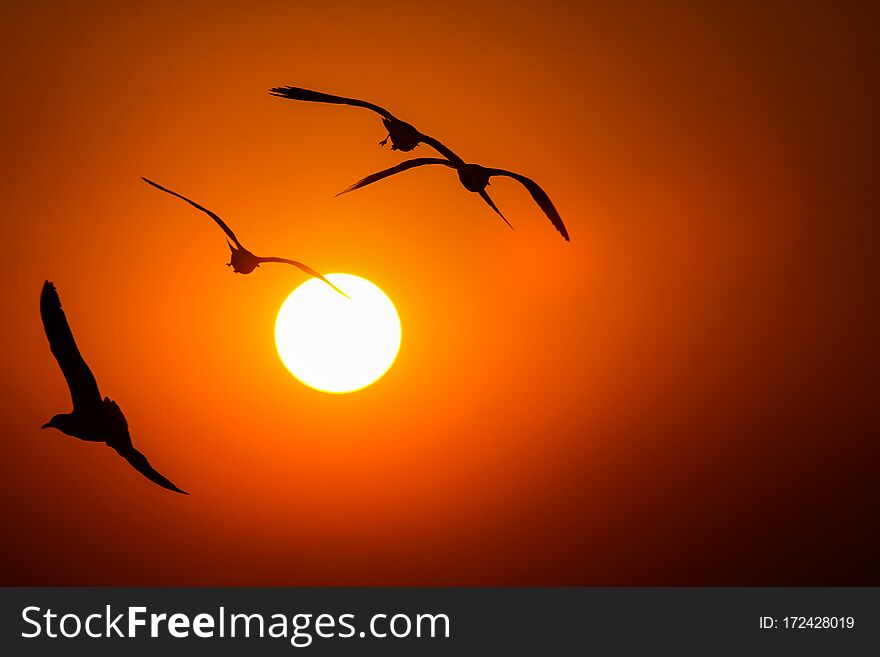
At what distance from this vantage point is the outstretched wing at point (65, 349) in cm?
547

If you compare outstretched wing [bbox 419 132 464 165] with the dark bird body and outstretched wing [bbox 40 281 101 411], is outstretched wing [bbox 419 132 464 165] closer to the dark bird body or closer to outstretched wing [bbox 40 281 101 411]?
the dark bird body

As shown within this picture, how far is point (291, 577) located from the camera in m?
22.5

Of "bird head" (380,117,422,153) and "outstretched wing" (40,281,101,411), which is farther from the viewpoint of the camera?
"bird head" (380,117,422,153)

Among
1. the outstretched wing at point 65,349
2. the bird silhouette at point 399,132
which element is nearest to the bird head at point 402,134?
the bird silhouette at point 399,132

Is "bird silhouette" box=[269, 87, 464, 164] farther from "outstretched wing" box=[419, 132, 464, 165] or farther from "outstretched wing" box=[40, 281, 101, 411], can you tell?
"outstretched wing" box=[40, 281, 101, 411]

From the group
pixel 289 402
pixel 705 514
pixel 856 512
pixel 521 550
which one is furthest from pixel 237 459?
pixel 856 512

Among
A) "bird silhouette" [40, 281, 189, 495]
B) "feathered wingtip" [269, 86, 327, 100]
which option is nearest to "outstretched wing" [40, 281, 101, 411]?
"bird silhouette" [40, 281, 189, 495]

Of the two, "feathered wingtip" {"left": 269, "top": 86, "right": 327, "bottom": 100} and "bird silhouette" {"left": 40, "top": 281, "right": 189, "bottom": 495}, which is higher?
"feathered wingtip" {"left": 269, "top": 86, "right": 327, "bottom": 100}

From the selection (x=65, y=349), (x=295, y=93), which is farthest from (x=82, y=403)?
(x=295, y=93)

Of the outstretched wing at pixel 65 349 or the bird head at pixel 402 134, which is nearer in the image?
the outstretched wing at pixel 65 349

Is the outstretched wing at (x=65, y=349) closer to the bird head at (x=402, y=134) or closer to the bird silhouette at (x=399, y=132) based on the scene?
the bird silhouette at (x=399, y=132)

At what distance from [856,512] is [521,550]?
320 inches

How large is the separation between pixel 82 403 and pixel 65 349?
0.48 m

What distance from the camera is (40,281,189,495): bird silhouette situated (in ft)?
18.2
